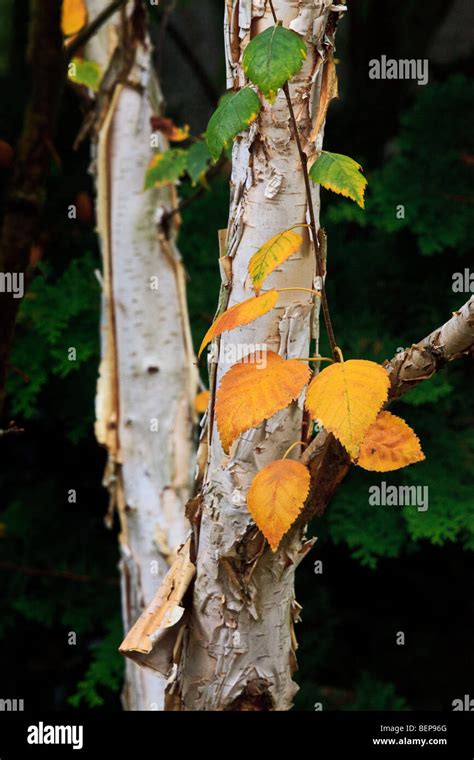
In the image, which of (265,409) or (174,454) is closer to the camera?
(265,409)

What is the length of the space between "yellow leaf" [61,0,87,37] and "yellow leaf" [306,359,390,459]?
0.89 meters

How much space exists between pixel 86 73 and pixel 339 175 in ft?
2.46

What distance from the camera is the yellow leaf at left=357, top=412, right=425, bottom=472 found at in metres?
0.63

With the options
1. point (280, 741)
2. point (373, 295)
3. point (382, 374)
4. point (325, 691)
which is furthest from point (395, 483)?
point (382, 374)

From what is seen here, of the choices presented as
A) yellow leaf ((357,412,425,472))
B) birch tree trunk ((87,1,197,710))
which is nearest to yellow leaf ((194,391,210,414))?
birch tree trunk ((87,1,197,710))

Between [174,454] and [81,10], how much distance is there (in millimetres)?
708

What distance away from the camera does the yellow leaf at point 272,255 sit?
0.58 meters

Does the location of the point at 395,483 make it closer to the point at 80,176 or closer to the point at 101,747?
the point at 101,747

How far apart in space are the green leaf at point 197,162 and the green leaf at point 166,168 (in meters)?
0.02

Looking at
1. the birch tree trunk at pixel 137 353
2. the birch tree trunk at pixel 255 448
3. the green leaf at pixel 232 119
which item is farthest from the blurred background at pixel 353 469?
the green leaf at pixel 232 119

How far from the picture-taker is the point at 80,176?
165 centimetres

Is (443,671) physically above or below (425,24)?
below

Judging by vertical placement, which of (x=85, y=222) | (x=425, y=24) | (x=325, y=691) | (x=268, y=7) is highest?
(x=425, y=24)

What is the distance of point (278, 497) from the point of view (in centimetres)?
60
